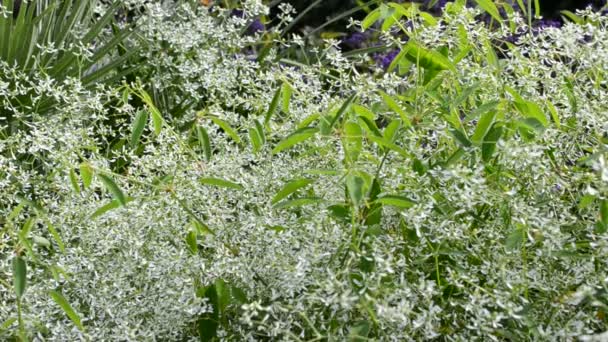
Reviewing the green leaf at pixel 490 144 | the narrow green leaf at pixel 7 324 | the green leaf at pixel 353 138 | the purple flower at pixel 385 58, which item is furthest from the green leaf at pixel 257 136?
the purple flower at pixel 385 58

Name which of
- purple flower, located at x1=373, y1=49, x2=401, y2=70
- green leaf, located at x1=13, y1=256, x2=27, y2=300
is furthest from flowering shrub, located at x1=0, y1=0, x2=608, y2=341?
purple flower, located at x1=373, y1=49, x2=401, y2=70

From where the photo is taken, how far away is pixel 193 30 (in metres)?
2.74

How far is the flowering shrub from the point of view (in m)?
1.27

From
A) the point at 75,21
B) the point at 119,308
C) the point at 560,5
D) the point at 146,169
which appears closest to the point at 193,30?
the point at 75,21

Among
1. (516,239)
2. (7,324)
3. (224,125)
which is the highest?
(224,125)

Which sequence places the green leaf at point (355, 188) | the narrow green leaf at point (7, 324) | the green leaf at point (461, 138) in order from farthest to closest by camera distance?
the narrow green leaf at point (7, 324) < the green leaf at point (461, 138) < the green leaf at point (355, 188)

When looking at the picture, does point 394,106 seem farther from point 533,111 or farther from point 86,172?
Answer: point 86,172

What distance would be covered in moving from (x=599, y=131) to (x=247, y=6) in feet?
4.73

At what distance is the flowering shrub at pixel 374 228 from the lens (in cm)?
127

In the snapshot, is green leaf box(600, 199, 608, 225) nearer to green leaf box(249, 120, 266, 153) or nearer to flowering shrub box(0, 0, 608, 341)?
flowering shrub box(0, 0, 608, 341)

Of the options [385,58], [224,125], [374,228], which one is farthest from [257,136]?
[385,58]

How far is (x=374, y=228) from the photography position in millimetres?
1321

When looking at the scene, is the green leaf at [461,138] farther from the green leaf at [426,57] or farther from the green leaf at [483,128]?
the green leaf at [426,57]

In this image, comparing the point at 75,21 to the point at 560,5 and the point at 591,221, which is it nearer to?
the point at 591,221
